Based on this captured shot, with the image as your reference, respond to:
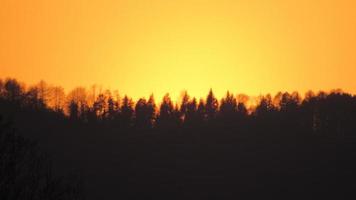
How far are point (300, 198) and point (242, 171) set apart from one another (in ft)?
73.0

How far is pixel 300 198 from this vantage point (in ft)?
580

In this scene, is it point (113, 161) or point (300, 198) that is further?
point (113, 161)

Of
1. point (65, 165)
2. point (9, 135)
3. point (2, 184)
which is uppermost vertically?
point (65, 165)

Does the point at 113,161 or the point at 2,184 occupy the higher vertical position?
the point at 113,161

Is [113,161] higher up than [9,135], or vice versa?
[113,161]

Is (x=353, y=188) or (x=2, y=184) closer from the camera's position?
(x=2, y=184)

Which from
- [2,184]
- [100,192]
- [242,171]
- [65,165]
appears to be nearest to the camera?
[2,184]

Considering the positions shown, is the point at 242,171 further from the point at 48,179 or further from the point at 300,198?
the point at 48,179

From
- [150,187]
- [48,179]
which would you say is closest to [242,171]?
[150,187]

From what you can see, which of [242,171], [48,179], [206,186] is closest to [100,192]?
[206,186]

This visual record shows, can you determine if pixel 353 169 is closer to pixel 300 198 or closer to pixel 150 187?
pixel 300 198

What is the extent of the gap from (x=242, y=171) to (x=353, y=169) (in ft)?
96.2

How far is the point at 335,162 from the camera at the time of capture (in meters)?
198

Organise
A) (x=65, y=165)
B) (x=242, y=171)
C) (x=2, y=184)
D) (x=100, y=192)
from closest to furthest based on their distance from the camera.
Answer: (x=2, y=184), (x=100, y=192), (x=65, y=165), (x=242, y=171)
